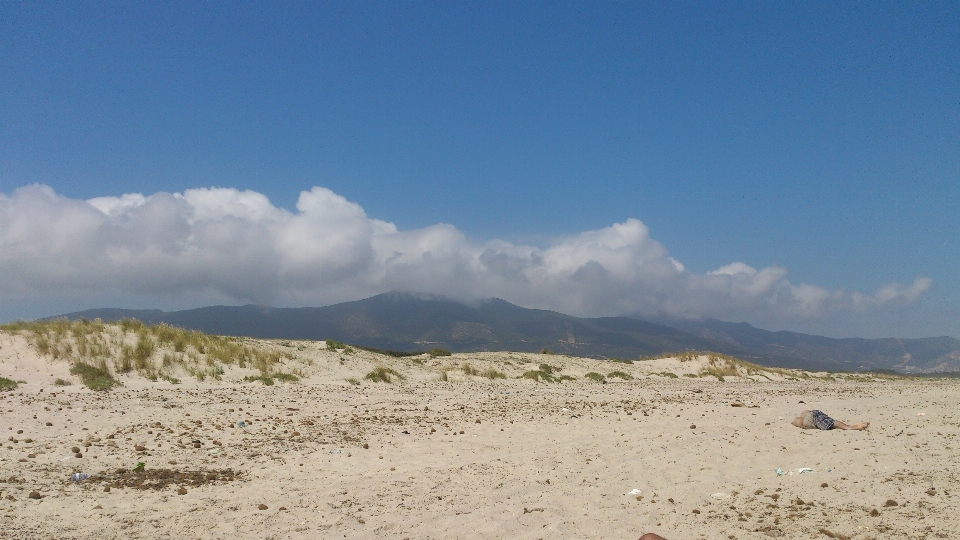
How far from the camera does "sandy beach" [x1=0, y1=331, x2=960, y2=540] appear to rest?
6.62 m

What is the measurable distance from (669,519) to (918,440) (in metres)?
7.10

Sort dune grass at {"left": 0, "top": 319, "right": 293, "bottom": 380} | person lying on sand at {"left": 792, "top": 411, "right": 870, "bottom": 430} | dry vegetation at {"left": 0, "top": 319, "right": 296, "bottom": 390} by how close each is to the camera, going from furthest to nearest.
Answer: dune grass at {"left": 0, "top": 319, "right": 293, "bottom": 380}
dry vegetation at {"left": 0, "top": 319, "right": 296, "bottom": 390}
person lying on sand at {"left": 792, "top": 411, "right": 870, "bottom": 430}

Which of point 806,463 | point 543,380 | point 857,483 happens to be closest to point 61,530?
point 857,483

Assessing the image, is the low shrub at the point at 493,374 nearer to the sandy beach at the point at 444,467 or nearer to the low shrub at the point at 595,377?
the low shrub at the point at 595,377

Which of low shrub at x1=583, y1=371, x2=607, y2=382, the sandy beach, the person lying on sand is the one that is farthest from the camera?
low shrub at x1=583, y1=371, x2=607, y2=382

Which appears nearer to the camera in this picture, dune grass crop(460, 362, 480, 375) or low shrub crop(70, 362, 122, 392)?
low shrub crop(70, 362, 122, 392)

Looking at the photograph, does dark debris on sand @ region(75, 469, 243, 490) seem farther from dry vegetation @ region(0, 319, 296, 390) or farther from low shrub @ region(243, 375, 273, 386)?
low shrub @ region(243, 375, 273, 386)

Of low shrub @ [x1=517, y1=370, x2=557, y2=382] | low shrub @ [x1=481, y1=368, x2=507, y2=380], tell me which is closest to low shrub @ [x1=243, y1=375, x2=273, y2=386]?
low shrub @ [x1=481, y1=368, x2=507, y2=380]

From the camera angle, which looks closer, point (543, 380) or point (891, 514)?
point (891, 514)

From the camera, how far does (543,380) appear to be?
26.6 m

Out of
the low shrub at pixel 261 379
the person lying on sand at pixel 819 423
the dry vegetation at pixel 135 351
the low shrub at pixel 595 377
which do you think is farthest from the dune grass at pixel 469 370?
the person lying on sand at pixel 819 423

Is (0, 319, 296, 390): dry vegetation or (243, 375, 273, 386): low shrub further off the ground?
(0, 319, 296, 390): dry vegetation

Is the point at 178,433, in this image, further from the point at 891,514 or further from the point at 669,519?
the point at 891,514

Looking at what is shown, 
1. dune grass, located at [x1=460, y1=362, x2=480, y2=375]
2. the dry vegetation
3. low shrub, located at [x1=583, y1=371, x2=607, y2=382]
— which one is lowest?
low shrub, located at [x1=583, y1=371, x2=607, y2=382]
